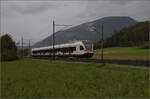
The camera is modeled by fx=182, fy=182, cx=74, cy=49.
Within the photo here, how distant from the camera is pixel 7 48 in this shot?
46.0m

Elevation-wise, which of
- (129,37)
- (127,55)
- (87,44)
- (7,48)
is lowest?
(127,55)

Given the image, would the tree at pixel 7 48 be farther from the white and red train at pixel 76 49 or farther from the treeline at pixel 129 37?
the treeline at pixel 129 37

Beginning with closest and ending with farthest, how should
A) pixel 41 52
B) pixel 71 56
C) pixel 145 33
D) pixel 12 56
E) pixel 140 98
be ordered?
pixel 140 98
pixel 71 56
pixel 12 56
pixel 41 52
pixel 145 33

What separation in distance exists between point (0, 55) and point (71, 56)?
18250 mm

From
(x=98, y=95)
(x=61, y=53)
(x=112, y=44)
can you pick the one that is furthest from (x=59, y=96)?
(x=112, y=44)

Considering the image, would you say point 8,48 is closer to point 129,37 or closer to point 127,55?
point 127,55

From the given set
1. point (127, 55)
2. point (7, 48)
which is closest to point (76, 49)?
point (7, 48)

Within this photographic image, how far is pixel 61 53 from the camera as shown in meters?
41.6

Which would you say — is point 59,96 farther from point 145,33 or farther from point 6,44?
point 145,33

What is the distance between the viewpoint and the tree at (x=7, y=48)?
4353 cm

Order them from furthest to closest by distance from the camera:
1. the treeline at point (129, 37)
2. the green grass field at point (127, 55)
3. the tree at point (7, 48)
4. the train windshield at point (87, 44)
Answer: the treeline at point (129, 37) → the green grass field at point (127, 55) → the tree at point (7, 48) → the train windshield at point (87, 44)

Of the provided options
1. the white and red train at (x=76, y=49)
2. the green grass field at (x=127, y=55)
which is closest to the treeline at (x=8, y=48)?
the white and red train at (x=76, y=49)

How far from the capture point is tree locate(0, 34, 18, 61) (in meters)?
43.5

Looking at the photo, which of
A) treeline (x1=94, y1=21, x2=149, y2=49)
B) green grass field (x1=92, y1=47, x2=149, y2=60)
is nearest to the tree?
green grass field (x1=92, y1=47, x2=149, y2=60)
